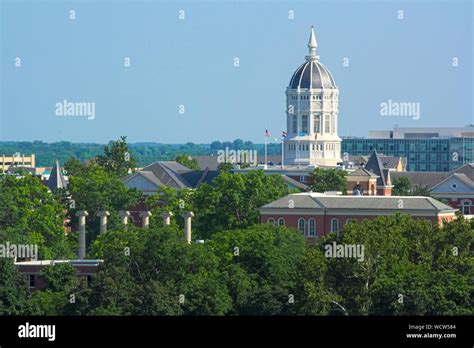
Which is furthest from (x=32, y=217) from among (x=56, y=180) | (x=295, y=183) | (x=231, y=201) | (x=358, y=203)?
(x=56, y=180)

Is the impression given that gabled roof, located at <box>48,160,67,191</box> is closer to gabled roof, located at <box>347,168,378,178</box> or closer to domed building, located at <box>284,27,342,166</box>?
domed building, located at <box>284,27,342,166</box>

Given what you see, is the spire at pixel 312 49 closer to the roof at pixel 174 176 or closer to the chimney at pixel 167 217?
the roof at pixel 174 176


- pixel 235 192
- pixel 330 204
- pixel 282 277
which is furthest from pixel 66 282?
pixel 235 192

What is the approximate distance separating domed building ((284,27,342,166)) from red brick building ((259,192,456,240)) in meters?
57.7

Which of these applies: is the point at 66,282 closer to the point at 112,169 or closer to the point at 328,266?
the point at 328,266

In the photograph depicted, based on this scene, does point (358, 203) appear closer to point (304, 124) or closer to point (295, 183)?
point (295, 183)

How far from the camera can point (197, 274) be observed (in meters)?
73.2

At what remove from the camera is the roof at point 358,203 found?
103m

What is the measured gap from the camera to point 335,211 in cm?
10406

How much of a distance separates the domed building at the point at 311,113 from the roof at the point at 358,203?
56908 mm

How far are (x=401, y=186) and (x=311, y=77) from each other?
63.9ft

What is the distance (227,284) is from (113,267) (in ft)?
13.9

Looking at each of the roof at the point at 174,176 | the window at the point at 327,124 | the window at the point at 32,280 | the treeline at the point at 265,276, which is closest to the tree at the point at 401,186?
the roof at the point at 174,176

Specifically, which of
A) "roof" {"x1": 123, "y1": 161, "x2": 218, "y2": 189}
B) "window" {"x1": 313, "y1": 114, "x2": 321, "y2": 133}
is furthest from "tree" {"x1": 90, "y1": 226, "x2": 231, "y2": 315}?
"window" {"x1": 313, "y1": 114, "x2": 321, "y2": 133}
